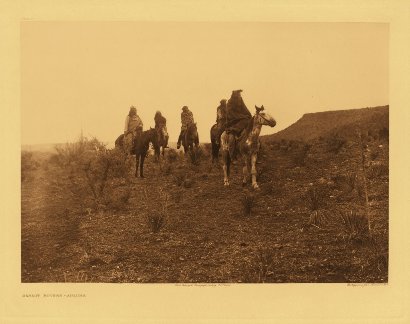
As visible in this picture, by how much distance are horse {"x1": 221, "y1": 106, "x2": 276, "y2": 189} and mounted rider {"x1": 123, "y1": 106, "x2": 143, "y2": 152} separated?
0.55m

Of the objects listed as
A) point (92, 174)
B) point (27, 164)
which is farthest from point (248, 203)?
point (27, 164)

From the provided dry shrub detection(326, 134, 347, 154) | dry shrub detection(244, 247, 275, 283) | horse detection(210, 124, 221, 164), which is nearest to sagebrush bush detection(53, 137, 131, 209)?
horse detection(210, 124, 221, 164)

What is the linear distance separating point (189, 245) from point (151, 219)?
11.2 inches

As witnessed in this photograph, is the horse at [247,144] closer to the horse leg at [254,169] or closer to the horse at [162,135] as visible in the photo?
the horse leg at [254,169]

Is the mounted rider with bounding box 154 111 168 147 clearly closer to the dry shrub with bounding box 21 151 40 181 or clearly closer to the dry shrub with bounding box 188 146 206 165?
the dry shrub with bounding box 188 146 206 165

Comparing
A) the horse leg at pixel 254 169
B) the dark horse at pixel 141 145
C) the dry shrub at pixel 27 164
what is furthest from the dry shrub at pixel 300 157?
the dry shrub at pixel 27 164

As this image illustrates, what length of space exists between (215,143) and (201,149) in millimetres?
113

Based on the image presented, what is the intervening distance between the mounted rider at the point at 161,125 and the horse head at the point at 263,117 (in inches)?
22.5

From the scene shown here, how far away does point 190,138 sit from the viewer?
334cm

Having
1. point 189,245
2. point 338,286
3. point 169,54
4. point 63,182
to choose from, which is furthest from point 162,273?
point 169,54

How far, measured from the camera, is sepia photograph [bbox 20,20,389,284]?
327 cm

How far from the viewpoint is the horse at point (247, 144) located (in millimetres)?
3342

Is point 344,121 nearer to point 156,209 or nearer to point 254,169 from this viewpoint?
point 254,169

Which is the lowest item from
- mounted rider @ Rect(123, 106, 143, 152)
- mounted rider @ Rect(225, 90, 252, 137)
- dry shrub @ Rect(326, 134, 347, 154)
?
dry shrub @ Rect(326, 134, 347, 154)
